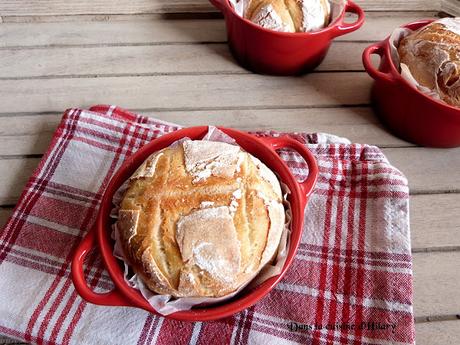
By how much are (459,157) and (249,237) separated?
19.8 inches

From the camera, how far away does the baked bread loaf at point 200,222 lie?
0.52 meters

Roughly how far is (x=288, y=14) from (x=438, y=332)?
1.89 feet

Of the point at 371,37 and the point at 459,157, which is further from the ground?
the point at 371,37

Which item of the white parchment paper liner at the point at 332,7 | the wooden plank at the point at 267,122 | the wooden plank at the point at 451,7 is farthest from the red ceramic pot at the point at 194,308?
the wooden plank at the point at 451,7

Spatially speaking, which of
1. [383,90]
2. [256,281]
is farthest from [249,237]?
[383,90]

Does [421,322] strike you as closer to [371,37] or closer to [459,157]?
[459,157]

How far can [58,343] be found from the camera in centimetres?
59

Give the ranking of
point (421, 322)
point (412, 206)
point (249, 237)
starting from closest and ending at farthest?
point (249, 237)
point (421, 322)
point (412, 206)

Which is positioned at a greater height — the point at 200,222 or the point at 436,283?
the point at 200,222

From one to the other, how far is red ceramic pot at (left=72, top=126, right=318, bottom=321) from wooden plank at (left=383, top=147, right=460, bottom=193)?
0.26 m

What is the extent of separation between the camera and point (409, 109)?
0.78m

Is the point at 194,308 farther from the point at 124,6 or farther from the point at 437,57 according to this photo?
the point at 124,6

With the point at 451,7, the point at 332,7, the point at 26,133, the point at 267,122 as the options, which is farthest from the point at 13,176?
the point at 451,7

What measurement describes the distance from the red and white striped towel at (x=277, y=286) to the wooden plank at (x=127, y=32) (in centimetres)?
29
